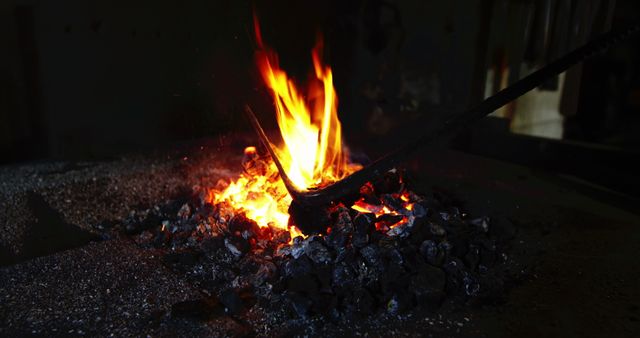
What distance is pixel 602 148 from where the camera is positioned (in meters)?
5.40

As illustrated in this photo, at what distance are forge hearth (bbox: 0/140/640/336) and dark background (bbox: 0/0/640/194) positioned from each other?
1.07 metres

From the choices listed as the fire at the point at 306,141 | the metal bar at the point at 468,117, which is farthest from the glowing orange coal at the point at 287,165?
the metal bar at the point at 468,117

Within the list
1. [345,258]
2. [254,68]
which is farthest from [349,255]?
[254,68]

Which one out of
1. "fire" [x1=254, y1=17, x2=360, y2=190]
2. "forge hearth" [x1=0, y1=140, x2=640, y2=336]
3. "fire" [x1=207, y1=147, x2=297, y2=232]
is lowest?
"forge hearth" [x1=0, y1=140, x2=640, y2=336]

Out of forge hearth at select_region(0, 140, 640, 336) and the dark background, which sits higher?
the dark background

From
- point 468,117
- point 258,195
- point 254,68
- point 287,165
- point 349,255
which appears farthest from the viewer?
point 254,68

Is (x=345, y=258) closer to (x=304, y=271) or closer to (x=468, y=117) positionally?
(x=304, y=271)

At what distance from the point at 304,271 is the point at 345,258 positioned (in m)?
0.28

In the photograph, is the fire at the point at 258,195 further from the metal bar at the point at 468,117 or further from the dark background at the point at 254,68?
the dark background at the point at 254,68

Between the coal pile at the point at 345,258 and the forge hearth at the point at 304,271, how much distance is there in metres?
0.01

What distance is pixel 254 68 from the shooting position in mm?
6152

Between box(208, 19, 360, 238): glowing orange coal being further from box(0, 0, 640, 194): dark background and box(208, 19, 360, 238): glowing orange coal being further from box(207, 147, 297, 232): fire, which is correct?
box(0, 0, 640, 194): dark background

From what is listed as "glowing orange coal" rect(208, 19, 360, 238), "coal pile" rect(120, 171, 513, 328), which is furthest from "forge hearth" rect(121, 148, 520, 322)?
A: "glowing orange coal" rect(208, 19, 360, 238)

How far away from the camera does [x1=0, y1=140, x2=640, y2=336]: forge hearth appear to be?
265 cm
